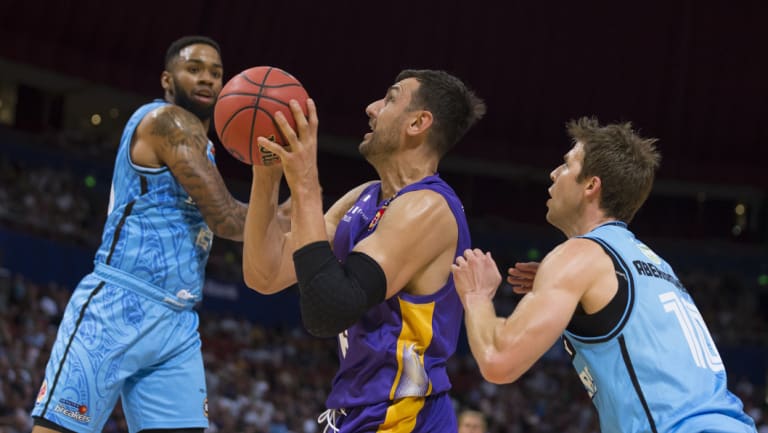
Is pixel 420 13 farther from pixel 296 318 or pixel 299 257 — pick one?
pixel 299 257

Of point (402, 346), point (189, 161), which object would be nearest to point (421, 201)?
point (402, 346)

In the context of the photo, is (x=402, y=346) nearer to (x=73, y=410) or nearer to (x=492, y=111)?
(x=73, y=410)

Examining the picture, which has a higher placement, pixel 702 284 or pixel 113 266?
pixel 113 266

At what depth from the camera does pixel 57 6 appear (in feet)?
61.3

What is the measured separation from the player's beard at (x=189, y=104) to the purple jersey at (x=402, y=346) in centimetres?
168

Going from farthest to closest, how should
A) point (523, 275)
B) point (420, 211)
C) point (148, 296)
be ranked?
point (148, 296), point (523, 275), point (420, 211)

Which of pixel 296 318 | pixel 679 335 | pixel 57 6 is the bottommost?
pixel 296 318

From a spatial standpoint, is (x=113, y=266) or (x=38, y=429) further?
(x=113, y=266)

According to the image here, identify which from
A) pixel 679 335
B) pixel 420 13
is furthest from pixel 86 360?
pixel 420 13

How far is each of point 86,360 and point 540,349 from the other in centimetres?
217

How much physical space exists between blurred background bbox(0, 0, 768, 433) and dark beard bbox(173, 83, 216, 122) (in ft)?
38.9

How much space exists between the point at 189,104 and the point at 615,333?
8.66 ft

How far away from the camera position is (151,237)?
4332mm

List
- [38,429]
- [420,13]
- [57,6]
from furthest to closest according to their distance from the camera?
[420,13]
[57,6]
[38,429]
